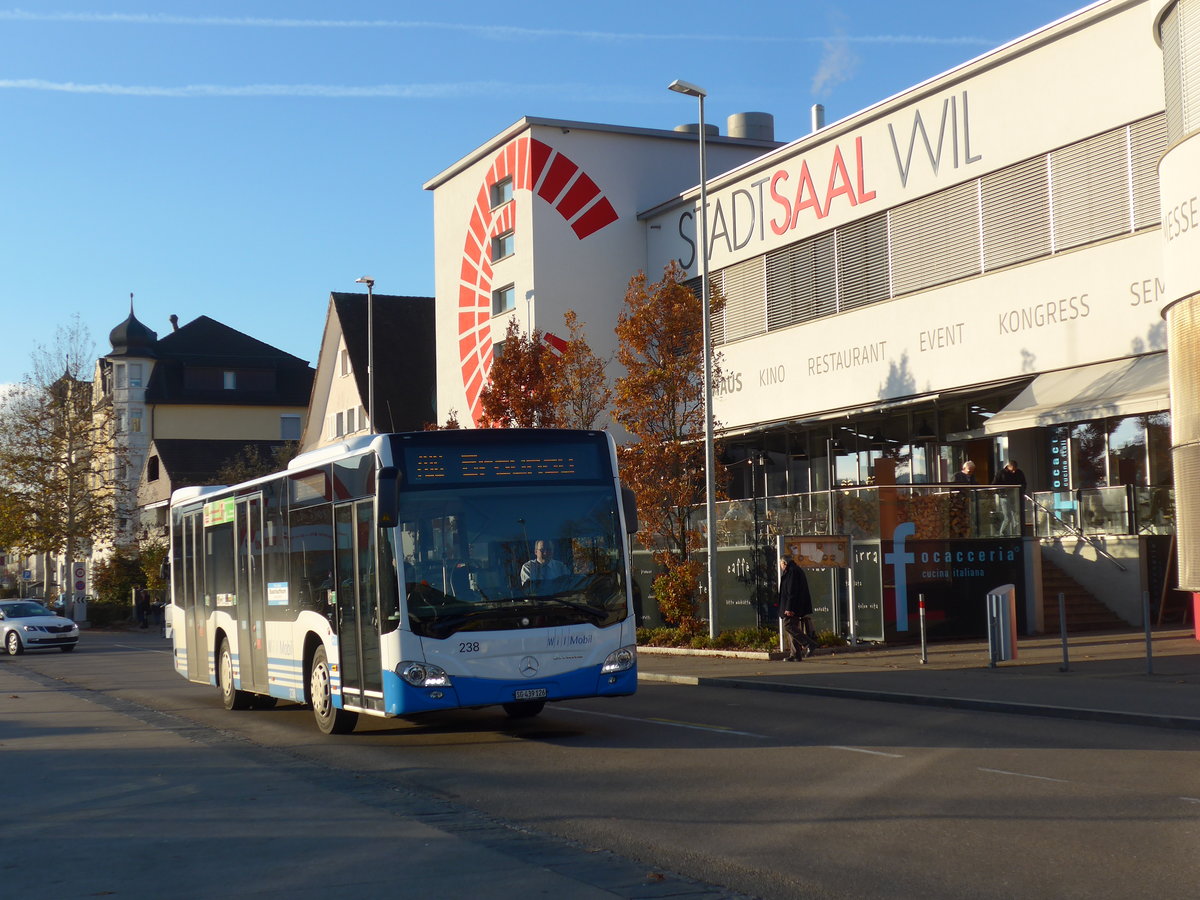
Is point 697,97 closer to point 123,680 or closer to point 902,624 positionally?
point 902,624

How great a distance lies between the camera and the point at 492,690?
12984mm

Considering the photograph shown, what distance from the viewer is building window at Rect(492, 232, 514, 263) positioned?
45.2m

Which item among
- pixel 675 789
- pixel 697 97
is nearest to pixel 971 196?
pixel 697 97

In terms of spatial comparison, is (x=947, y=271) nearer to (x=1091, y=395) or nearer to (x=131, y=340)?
(x=1091, y=395)

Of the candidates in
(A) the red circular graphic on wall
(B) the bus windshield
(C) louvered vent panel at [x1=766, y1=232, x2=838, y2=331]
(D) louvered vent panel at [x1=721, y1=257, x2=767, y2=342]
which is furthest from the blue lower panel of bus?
(A) the red circular graphic on wall

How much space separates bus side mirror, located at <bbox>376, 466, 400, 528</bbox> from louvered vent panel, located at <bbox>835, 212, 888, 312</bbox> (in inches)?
873

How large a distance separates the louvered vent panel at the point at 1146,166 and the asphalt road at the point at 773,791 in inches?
526

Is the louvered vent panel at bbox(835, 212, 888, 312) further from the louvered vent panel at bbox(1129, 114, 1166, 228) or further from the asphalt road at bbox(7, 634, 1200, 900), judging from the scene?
the asphalt road at bbox(7, 634, 1200, 900)

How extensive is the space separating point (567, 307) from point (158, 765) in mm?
31194

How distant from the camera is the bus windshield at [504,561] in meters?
13.0

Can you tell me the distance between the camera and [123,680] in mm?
26172

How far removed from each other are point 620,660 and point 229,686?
716 cm

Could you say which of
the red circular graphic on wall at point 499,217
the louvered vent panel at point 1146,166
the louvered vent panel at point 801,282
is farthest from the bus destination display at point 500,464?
the red circular graphic on wall at point 499,217

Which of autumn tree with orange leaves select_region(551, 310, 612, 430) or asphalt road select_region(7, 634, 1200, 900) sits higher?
autumn tree with orange leaves select_region(551, 310, 612, 430)
